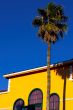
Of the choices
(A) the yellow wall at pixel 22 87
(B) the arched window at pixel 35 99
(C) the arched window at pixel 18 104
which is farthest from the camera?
(C) the arched window at pixel 18 104

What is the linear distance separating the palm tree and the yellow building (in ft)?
11.2

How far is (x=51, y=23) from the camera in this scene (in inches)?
1531

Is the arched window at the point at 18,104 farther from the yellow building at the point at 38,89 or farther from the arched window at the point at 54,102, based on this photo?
the arched window at the point at 54,102

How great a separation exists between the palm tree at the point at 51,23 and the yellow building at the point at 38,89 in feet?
11.2

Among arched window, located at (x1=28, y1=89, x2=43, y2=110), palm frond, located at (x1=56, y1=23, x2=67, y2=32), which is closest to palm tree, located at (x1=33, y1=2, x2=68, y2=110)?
palm frond, located at (x1=56, y1=23, x2=67, y2=32)

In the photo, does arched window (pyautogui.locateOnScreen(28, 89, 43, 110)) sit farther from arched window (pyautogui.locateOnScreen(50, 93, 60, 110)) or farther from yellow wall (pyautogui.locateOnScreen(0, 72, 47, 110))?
arched window (pyautogui.locateOnScreen(50, 93, 60, 110))

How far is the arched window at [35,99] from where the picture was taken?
1665 inches

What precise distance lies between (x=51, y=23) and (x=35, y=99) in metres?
9.48

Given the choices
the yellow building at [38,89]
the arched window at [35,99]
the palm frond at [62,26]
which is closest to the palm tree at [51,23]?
the palm frond at [62,26]

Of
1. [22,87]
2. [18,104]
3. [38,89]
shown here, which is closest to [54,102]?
[38,89]

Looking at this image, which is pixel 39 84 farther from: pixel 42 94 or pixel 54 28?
pixel 54 28

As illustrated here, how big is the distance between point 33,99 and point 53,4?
11.4 m

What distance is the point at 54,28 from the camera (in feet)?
126

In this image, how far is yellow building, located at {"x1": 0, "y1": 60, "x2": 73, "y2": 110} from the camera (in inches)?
1569
